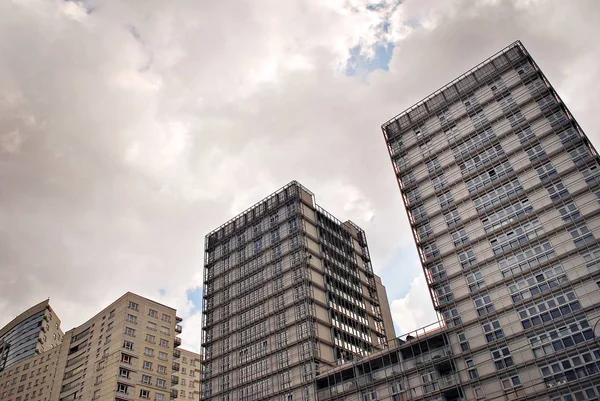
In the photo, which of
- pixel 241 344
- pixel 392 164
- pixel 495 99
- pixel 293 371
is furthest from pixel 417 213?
pixel 241 344

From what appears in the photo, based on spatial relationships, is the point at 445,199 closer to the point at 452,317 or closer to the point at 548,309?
the point at 452,317

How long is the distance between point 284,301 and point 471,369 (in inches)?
1459

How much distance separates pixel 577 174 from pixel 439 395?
35.0 metres

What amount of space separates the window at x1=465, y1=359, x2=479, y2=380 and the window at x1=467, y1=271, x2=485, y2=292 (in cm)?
992

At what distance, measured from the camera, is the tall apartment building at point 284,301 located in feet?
279

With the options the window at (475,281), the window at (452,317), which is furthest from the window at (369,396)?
the window at (475,281)

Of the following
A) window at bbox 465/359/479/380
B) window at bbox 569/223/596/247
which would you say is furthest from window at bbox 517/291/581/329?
window at bbox 465/359/479/380

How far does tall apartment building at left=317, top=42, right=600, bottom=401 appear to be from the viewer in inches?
2346

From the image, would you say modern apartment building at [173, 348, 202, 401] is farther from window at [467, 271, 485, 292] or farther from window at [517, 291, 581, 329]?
window at [517, 291, 581, 329]

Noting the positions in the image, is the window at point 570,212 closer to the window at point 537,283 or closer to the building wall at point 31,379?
the window at point 537,283

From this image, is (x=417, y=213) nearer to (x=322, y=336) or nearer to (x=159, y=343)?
(x=322, y=336)

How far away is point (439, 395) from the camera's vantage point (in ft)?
213

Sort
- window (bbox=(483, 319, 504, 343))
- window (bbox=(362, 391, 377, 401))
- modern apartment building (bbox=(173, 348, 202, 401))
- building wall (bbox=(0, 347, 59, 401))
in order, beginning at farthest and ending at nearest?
modern apartment building (bbox=(173, 348, 202, 401))
building wall (bbox=(0, 347, 59, 401))
window (bbox=(362, 391, 377, 401))
window (bbox=(483, 319, 504, 343))

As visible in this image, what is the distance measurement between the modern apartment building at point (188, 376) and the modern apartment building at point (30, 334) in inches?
1909
